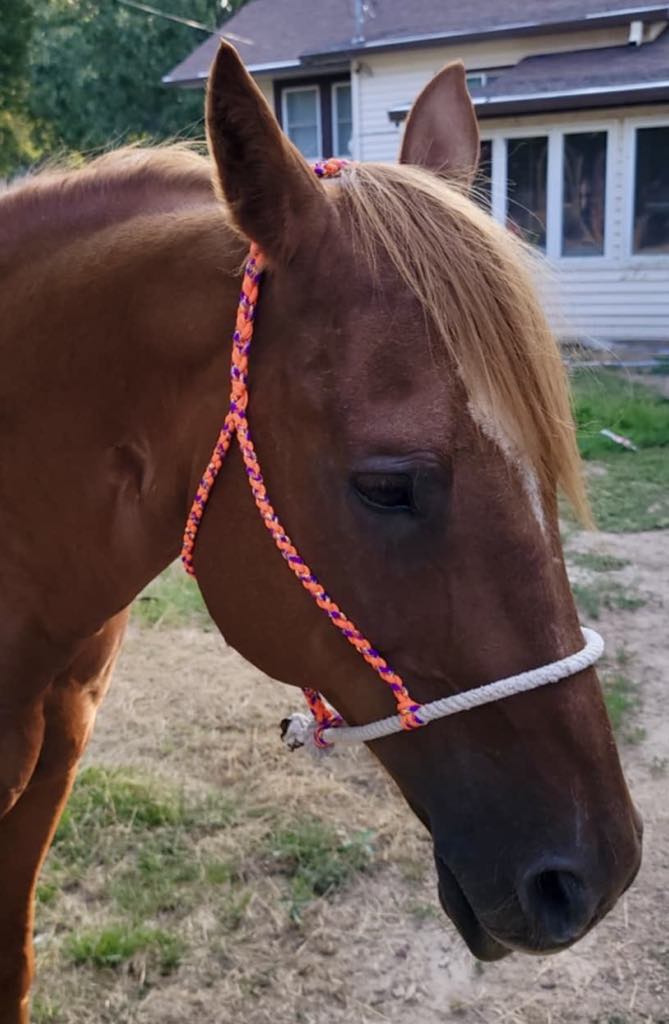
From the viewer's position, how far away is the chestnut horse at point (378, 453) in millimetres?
1209

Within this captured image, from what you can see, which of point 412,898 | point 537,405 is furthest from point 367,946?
point 537,405

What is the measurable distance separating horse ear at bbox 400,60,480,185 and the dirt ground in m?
2.07

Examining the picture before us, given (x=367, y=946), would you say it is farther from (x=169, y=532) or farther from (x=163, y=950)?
(x=169, y=532)

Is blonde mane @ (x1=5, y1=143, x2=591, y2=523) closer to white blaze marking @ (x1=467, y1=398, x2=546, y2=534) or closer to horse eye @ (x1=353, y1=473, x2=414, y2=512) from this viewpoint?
white blaze marking @ (x1=467, y1=398, x2=546, y2=534)

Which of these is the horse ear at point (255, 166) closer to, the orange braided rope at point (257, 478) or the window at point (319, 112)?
the orange braided rope at point (257, 478)

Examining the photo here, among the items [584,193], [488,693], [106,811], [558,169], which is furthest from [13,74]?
[488,693]

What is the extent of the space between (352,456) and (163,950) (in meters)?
2.00

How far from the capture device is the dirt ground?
246cm

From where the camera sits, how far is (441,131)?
1694 mm

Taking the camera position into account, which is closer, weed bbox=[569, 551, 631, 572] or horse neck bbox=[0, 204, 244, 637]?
horse neck bbox=[0, 204, 244, 637]

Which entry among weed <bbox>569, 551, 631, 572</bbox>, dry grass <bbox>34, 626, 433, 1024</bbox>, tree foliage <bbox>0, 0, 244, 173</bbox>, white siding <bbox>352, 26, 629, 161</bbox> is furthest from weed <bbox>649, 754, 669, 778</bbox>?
tree foliage <bbox>0, 0, 244, 173</bbox>

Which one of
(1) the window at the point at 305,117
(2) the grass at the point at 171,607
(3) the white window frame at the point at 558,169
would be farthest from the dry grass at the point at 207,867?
(1) the window at the point at 305,117

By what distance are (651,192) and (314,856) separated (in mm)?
10708

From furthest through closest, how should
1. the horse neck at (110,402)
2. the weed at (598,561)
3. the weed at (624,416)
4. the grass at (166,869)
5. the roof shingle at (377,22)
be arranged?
the roof shingle at (377,22)
the weed at (624,416)
the weed at (598,561)
the grass at (166,869)
the horse neck at (110,402)
